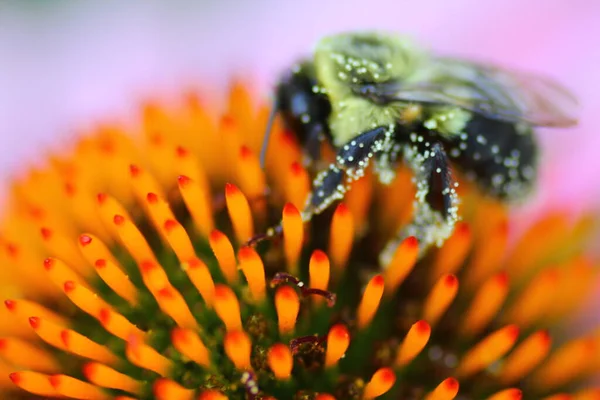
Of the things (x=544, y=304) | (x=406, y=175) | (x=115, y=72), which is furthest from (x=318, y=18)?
(x=544, y=304)

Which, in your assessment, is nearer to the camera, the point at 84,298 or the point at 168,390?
the point at 168,390

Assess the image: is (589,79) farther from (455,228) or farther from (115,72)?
(115,72)

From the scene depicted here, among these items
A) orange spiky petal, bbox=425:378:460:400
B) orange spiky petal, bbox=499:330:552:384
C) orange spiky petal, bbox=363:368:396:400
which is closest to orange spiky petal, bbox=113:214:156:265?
orange spiky petal, bbox=363:368:396:400

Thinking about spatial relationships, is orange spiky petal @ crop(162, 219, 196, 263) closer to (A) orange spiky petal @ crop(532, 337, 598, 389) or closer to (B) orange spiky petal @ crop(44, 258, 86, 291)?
(B) orange spiky petal @ crop(44, 258, 86, 291)

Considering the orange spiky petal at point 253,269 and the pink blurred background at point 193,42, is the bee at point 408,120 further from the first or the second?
the pink blurred background at point 193,42

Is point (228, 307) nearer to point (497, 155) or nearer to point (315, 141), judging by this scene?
point (315, 141)

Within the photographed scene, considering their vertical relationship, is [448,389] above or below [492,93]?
below

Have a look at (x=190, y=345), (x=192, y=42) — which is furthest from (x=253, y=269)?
(x=192, y=42)
